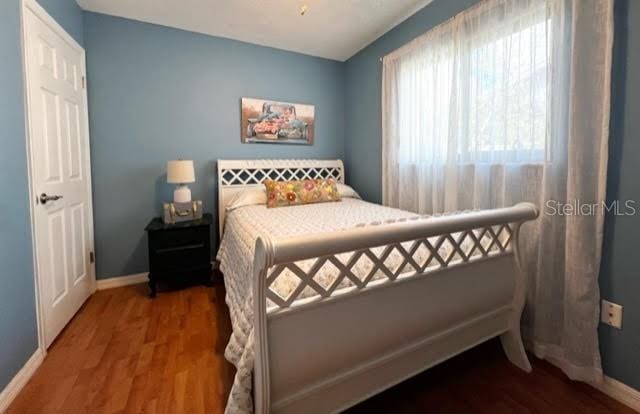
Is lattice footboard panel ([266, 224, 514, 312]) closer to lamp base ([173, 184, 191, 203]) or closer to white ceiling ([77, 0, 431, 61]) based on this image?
lamp base ([173, 184, 191, 203])

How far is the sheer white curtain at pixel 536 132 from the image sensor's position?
1467 millimetres

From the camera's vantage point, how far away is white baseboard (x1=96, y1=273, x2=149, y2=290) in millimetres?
2791

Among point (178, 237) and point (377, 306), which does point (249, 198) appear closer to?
point (178, 237)

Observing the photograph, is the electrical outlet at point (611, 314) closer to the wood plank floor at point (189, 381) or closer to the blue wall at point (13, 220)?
the wood plank floor at point (189, 381)

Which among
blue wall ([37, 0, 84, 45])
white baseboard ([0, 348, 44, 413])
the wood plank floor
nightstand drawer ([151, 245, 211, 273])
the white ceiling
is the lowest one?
the wood plank floor

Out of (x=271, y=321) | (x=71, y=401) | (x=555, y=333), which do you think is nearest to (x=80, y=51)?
(x=71, y=401)

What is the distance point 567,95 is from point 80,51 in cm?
354

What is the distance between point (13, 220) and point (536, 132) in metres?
2.92

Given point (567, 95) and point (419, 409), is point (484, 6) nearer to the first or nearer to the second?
point (567, 95)

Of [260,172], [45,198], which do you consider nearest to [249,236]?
[45,198]

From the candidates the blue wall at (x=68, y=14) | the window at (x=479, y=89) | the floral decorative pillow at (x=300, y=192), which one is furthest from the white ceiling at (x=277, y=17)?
the floral decorative pillow at (x=300, y=192)

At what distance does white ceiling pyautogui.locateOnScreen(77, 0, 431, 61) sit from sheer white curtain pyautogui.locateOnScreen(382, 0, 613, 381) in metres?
0.54

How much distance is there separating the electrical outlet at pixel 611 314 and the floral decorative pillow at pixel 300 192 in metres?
2.11

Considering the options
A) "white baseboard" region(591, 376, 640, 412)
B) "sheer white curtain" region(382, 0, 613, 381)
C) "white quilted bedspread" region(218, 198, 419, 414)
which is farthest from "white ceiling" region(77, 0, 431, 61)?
"white baseboard" region(591, 376, 640, 412)
